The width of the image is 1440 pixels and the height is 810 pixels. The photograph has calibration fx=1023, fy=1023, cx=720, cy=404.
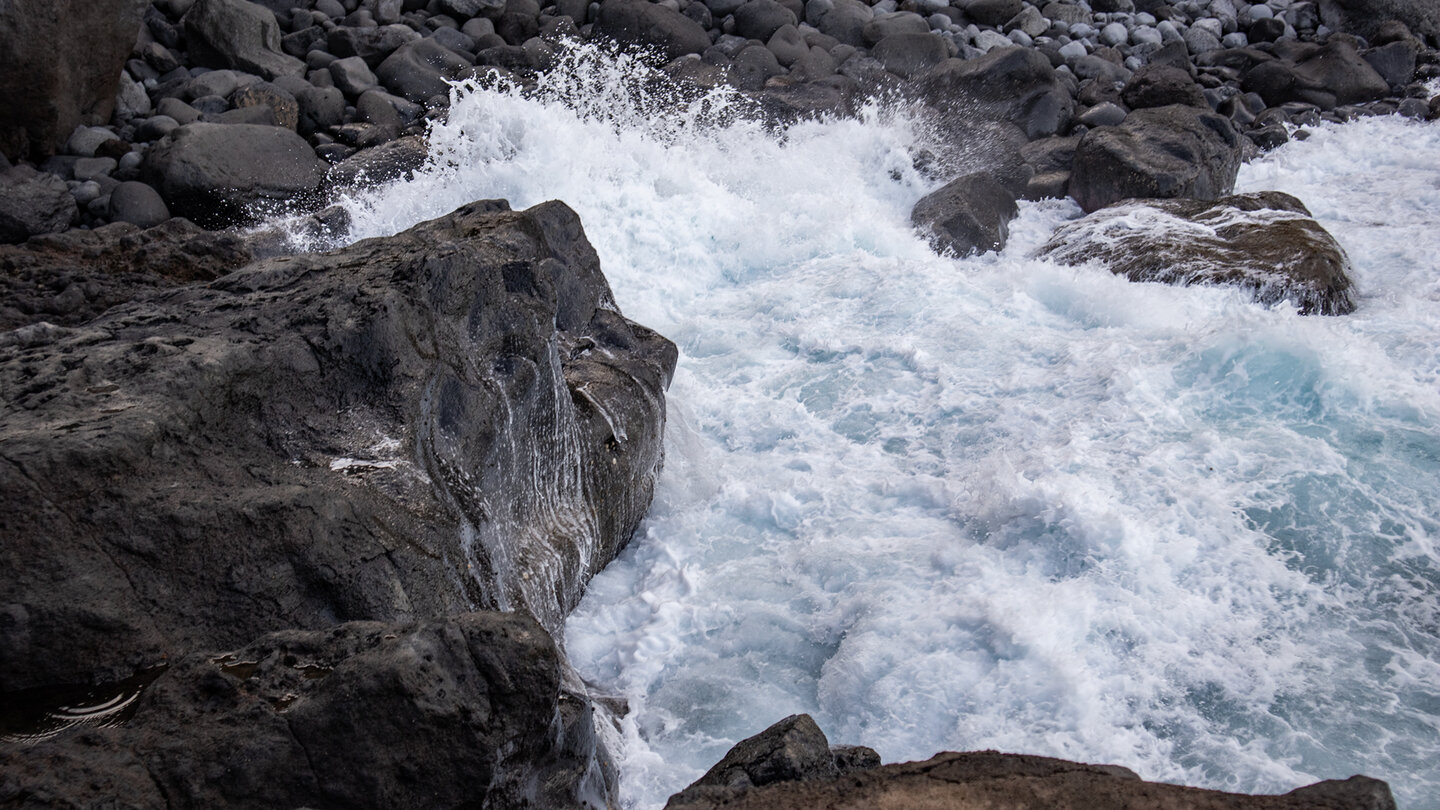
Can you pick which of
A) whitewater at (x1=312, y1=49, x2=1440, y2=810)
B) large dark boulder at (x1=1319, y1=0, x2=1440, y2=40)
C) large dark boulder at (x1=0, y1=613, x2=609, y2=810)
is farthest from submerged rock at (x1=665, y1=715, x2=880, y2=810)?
large dark boulder at (x1=1319, y1=0, x2=1440, y2=40)

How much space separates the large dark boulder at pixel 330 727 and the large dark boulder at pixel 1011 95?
1001cm

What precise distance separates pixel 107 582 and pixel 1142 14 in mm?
15586

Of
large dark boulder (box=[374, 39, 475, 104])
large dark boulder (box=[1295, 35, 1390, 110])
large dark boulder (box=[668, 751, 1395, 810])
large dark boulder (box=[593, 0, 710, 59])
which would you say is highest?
large dark boulder (box=[668, 751, 1395, 810])

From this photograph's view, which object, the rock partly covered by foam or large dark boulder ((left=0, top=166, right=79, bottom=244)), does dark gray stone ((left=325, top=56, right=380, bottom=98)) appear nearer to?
large dark boulder ((left=0, top=166, right=79, bottom=244))

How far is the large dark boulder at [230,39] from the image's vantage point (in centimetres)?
1048

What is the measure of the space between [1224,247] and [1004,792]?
277 inches

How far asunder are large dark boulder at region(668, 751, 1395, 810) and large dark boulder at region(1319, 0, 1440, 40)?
15413 mm

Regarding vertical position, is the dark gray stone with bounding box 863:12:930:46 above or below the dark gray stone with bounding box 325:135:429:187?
below

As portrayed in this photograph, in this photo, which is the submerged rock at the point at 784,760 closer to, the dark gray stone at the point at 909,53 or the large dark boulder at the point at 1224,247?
the large dark boulder at the point at 1224,247

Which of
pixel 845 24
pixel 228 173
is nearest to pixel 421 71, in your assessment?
pixel 228 173

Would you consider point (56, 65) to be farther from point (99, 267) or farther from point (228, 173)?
point (99, 267)

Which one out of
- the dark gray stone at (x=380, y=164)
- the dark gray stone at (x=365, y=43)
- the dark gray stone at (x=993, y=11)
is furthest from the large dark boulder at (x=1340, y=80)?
the dark gray stone at (x=365, y=43)

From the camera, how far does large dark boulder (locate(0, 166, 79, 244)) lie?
7824 mm

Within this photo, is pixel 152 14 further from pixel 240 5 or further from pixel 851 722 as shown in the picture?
pixel 851 722
